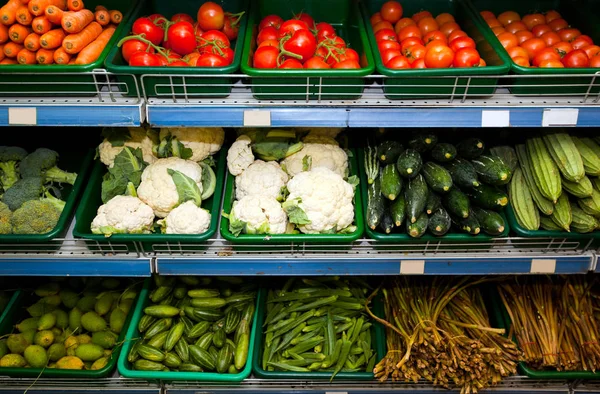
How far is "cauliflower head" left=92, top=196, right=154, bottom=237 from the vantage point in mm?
1856

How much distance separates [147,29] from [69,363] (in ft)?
4.68

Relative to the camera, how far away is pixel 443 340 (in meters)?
2.03

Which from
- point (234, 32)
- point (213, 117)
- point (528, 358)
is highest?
point (234, 32)

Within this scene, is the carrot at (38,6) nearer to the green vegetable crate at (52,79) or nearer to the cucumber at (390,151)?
the green vegetable crate at (52,79)

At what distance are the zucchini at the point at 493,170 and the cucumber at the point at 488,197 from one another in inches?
1.3

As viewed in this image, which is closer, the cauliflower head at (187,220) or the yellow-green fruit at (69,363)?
the cauliflower head at (187,220)

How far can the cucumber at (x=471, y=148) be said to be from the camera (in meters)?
1.91

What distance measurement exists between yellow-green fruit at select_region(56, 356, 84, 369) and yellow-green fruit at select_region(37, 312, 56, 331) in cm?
18

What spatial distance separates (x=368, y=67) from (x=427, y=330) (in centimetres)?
113

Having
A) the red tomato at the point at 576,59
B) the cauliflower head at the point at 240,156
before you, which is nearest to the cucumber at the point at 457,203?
the red tomato at the point at 576,59

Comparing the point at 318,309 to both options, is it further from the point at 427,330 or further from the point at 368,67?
the point at 368,67

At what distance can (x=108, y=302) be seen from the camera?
7.56 feet

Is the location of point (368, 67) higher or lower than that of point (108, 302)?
higher

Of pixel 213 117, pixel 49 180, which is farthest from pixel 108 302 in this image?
Result: pixel 213 117
